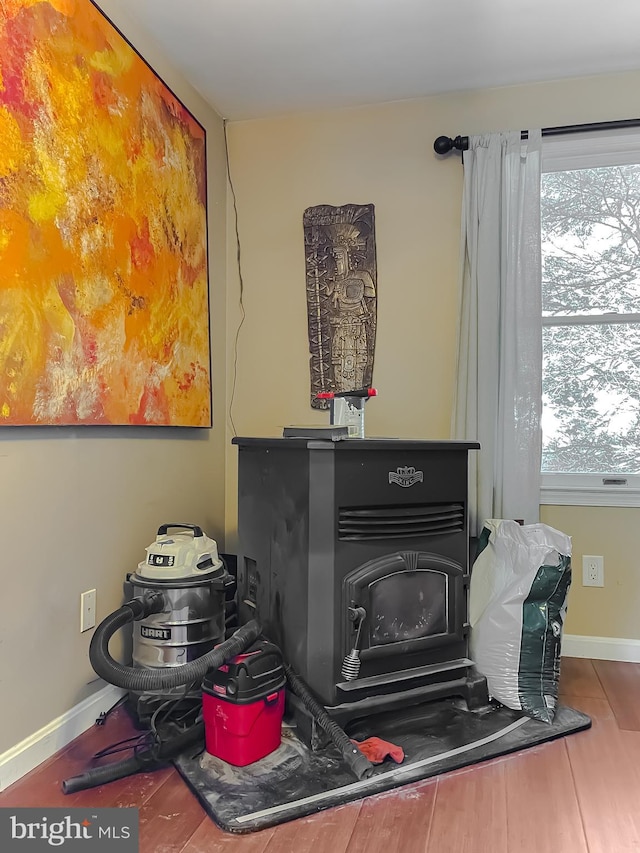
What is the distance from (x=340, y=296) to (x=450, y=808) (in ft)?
6.71

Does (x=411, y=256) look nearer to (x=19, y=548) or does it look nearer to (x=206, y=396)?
(x=206, y=396)

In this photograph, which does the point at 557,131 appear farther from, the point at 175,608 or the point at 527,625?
the point at 175,608

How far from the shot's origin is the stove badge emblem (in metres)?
2.10

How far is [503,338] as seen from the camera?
106 inches

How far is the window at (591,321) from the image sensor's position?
2762mm

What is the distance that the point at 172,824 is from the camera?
158cm

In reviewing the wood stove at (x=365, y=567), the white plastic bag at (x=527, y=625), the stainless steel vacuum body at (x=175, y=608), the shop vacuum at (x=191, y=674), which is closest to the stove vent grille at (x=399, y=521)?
the wood stove at (x=365, y=567)

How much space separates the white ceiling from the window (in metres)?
0.38

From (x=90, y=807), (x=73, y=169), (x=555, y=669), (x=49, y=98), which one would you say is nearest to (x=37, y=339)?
(x=73, y=169)

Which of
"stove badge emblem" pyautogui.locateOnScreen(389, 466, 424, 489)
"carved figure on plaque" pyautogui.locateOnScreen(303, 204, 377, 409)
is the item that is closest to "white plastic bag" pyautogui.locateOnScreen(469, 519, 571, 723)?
"stove badge emblem" pyautogui.locateOnScreen(389, 466, 424, 489)

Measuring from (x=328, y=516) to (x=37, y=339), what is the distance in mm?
952

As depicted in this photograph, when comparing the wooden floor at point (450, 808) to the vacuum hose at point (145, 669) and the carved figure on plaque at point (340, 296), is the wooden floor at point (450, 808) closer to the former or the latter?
the vacuum hose at point (145, 669)

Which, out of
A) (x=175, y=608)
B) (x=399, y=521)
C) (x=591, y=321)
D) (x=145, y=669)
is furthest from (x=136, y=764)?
(x=591, y=321)

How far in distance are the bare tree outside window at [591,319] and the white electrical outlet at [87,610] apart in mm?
1855
